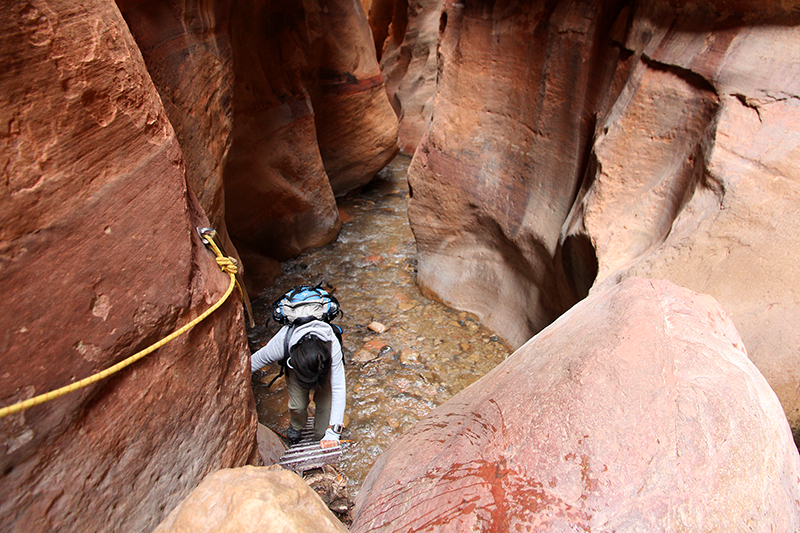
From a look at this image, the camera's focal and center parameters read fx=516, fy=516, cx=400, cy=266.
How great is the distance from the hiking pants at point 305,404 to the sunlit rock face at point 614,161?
1682 millimetres

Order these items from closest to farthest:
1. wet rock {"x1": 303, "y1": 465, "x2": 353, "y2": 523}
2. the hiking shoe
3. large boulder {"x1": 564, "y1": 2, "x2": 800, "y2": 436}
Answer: large boulder {"x1": 564, "y1": 2, "x2": 800, "y2": 436} < wet rock {"x1": 303, "y1": 465, "x2": 353, "y2": 523} < the hiking shoe

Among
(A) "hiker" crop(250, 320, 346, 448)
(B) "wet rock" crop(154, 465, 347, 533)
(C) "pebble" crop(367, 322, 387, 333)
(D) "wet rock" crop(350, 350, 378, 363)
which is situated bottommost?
(C) "pebble" crop(367, 322, 387, 333)

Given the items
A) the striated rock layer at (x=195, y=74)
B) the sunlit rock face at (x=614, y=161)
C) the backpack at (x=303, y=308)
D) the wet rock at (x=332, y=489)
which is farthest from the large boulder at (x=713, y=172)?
the striated rock layer at (x=195, y=74)

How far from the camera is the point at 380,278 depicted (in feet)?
17.4

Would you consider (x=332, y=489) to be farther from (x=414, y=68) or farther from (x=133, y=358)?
(x=414, y=68)

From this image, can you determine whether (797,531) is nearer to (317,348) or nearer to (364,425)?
(317,348)

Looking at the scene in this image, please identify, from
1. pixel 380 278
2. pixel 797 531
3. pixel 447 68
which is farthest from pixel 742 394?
pixel 380 278

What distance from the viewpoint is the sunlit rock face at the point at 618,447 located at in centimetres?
132

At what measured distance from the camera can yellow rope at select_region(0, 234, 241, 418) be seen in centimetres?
117

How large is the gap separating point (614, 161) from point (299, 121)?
3491mm

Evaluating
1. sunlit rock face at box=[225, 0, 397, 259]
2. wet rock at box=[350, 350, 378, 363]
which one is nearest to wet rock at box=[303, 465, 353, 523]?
Result: wet rock at box=[350, 350, 378, 363]

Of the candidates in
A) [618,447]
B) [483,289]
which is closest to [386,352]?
[483,289]

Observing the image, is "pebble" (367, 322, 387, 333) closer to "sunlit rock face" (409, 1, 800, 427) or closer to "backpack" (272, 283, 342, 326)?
"sunlit rock face" (409, 1, 800, 427)

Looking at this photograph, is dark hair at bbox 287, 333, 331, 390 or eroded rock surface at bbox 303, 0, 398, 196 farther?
eroded rock surface at bbox 303, 0, 398, 196
